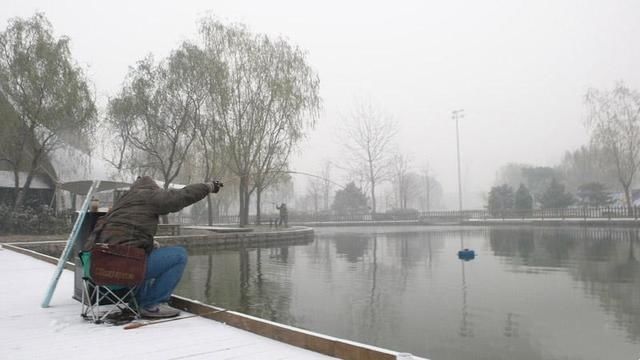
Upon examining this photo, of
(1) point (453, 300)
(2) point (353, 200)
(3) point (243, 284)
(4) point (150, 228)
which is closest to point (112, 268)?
(4) point (150, 228)

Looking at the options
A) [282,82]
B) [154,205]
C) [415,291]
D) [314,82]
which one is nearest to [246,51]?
[282,82]

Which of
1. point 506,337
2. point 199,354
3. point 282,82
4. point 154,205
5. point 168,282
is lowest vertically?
point 506,337

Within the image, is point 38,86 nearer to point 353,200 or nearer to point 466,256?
point 466,256

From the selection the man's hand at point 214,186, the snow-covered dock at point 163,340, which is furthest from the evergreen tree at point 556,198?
the snow-covered dock at point 163,340

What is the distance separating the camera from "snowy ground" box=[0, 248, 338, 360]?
3512 millimetres

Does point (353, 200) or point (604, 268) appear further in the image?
point (353, 200)

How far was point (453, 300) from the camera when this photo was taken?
291 inches

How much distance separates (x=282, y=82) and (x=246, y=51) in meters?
2.42

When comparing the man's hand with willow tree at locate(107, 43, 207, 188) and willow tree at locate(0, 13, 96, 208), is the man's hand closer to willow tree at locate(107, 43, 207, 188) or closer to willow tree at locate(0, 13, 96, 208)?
willow tree at locate(0, 13, 96, 208)

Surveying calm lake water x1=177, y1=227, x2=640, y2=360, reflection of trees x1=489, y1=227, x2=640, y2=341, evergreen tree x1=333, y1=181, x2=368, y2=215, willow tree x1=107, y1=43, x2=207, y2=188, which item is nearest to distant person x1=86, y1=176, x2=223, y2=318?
calm lake water x1=177, y1=227, x2=640, y2=360

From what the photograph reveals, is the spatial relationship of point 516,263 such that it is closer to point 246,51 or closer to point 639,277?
point 639,277

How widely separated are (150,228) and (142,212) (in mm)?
157

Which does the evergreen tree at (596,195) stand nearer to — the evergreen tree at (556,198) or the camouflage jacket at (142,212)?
the evergreen tree at (556,198)

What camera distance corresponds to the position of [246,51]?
2580 centimetres
